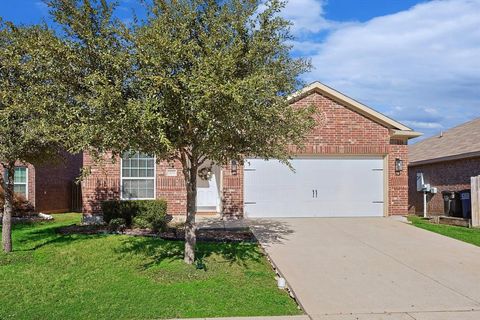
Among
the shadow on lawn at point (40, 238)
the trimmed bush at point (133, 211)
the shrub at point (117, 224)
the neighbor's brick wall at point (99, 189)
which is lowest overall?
the shadow on lawn at point (40, 238)

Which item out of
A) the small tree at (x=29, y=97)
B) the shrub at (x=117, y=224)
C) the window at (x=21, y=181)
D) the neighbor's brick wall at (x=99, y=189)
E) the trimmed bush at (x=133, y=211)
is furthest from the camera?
the window at (x=21, y=181)

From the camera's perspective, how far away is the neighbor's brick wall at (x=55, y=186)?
19969 millimetres

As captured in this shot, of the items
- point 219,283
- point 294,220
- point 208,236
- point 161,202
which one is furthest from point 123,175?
Answer: point 219,283

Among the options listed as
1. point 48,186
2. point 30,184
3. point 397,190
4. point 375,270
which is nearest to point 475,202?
point 397,190

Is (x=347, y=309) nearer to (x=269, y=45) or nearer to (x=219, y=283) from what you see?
(x=219, y=283)

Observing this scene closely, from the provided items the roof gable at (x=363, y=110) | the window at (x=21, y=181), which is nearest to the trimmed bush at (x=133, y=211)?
the roof gable at (x=363, y=110)

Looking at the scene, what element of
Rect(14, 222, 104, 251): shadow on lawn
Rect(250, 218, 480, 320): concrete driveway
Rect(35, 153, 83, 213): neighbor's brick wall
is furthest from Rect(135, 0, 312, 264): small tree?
Rect(35, 153, 83, 213): neighbor's brick wall

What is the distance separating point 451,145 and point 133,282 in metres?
16.9

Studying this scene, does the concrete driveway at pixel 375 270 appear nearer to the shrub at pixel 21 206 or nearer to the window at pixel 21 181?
the shrub at pixel 21 206

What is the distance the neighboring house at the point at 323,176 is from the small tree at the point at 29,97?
5.09 m

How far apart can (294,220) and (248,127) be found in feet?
27.6

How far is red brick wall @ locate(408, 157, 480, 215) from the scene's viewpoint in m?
17.4

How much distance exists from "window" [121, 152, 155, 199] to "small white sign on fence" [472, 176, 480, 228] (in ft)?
34.9

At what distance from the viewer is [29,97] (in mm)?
7645
